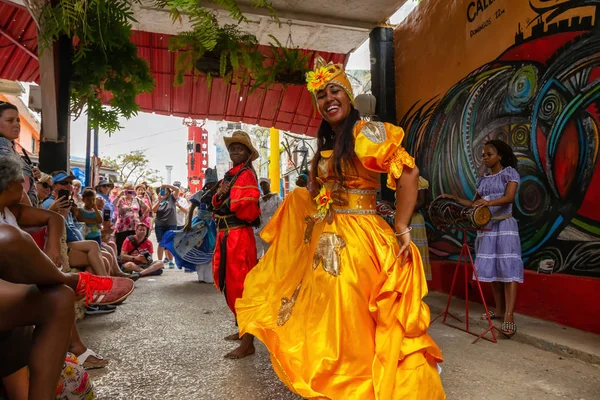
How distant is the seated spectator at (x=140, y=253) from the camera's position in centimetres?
814

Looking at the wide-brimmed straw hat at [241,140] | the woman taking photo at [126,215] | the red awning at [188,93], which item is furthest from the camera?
the woman taking photo at [126,215]

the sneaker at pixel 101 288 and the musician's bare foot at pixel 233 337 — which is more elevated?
the sneaker at pixel 101 288

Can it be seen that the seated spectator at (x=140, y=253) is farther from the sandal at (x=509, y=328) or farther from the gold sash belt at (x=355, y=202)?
the gold sash belt at (x=355, y=202)

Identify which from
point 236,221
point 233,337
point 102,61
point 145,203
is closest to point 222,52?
point 102,61

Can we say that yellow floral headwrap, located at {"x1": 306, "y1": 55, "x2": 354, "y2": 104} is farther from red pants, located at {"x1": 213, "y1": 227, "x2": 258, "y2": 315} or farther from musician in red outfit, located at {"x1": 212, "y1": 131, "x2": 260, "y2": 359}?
red pants, located at {"x1": 213, "y1": 227, "x2": 258, "y2": 315}

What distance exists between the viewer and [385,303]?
2127 mm

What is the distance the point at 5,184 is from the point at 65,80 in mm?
3551

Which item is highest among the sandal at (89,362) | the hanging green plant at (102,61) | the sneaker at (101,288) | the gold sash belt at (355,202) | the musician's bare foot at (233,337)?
the hanging green plant at (102,61)

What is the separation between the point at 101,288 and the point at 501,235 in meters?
3.52

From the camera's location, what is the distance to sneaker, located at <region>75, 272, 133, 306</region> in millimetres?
2072

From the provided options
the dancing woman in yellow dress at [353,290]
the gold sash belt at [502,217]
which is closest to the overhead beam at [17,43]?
the dancing woman in yellow dress at [353,290]

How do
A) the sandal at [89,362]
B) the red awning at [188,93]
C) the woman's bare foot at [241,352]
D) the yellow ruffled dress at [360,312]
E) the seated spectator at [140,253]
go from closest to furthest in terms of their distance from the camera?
the yellow ruffled dress at [360,312]
the sandal at [89,362]
the woman's bare foot at [241,352]
the red awning at [188,93]
the seated spectator at [140,253]

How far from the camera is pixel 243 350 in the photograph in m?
3.36

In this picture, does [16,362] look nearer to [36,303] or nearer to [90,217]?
[36,303]
